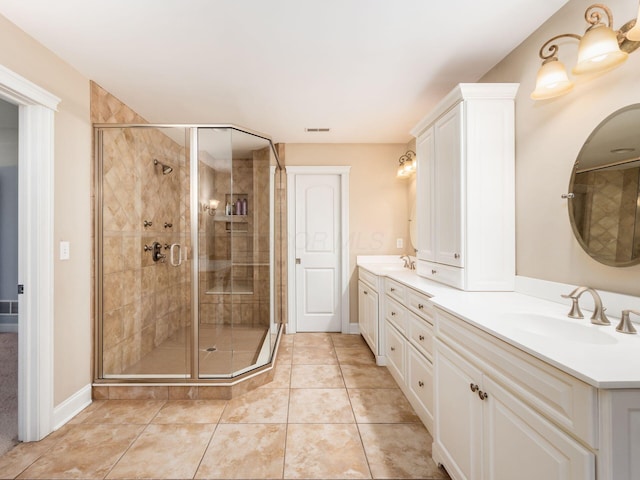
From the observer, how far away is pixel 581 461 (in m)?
0.75

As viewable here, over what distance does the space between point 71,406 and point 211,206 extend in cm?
172

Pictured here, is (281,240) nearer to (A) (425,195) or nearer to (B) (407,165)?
(B) (407,165)

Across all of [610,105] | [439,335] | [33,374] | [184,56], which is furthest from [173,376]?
[610,105]

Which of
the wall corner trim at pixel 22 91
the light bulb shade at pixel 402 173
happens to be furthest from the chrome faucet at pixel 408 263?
the wall corner trim at pixel 22 91

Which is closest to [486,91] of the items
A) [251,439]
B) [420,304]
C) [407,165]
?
[420,304]

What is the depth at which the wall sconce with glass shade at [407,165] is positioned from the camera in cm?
348

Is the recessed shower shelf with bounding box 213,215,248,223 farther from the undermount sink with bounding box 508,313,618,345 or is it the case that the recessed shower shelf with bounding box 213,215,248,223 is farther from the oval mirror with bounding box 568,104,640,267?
the oval mirror with bounding box 568,104,640,267

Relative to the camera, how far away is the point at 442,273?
226 cm

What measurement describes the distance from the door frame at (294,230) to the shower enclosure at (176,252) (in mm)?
813

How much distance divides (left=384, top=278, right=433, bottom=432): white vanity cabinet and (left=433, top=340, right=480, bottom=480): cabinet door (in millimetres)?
256

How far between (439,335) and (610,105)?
1.34 meters

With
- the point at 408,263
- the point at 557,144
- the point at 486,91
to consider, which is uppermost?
the point at 486,91

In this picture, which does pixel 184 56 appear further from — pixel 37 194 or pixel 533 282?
pixel 533 282

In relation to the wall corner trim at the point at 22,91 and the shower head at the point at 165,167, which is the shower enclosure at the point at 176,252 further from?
the wall corner trim at the point at 22,91
